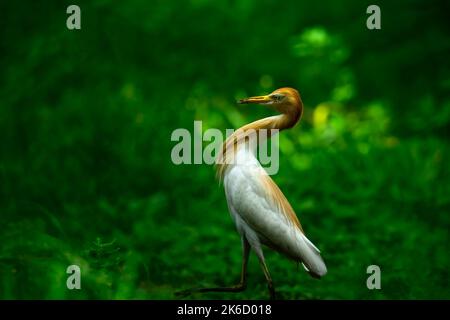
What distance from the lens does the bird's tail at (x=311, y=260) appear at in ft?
9.46

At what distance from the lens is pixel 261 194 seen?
9.41 feet

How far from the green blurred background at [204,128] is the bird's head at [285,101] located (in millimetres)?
1192

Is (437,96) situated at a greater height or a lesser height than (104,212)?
greater

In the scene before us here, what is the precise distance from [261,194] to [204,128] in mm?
3142

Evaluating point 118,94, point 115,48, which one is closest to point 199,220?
point 118,94

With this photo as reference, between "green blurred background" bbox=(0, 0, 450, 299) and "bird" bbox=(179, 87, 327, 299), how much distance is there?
2.66 ft

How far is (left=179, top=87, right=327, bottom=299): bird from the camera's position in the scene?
2727 millimetres

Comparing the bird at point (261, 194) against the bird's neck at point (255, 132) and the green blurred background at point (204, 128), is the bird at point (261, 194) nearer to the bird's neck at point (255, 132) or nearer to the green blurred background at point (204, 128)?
the bird's neck at point (255, 132)

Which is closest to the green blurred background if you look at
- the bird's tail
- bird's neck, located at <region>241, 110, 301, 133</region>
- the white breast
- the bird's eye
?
the white breast

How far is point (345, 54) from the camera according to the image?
702 cm

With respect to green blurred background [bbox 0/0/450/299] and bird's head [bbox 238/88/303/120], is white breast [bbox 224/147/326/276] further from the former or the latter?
green blurred background [bbox 0/0/450/299]

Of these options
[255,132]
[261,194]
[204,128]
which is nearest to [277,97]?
[255,132]

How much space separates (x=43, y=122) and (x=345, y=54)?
2.98 meters

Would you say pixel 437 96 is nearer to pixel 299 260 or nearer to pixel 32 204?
pixel 32 204
